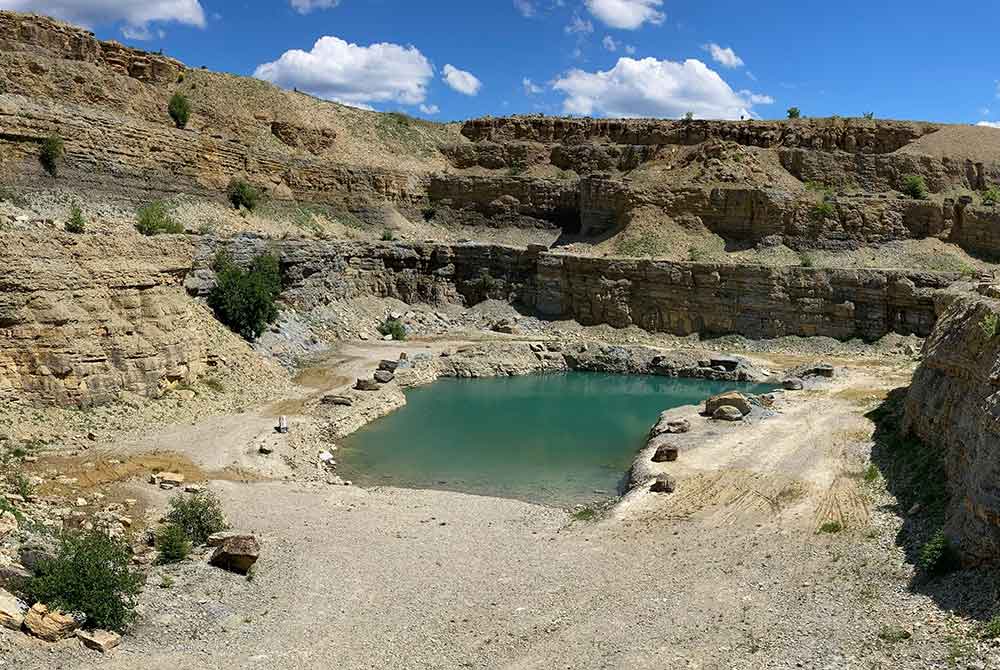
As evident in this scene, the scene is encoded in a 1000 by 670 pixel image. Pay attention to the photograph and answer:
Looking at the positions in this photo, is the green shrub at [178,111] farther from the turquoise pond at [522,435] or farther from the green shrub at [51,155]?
the turquoise pond at [522,435]

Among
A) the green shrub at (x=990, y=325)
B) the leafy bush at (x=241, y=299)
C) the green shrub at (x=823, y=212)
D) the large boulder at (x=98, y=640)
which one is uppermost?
the green shrub at (x=823, y=212)

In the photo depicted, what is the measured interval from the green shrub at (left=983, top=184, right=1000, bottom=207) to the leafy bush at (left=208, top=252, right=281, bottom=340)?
1555 inches

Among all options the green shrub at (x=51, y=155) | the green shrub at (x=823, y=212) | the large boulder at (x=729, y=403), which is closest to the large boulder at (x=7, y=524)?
the large boulder at (x=729, y=403)

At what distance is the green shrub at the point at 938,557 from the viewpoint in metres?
14.8

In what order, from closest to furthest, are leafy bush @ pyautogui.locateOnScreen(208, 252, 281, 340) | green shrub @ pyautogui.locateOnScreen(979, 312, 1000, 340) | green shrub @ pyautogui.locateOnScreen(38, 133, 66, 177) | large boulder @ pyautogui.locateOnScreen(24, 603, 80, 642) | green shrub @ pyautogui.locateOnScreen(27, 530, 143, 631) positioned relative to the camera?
large boulder @ pyautogui.locateOnScreen(24, 603, 80, 642) < green shrub @ pyautogui.locateOnScreen(27, 530, 143, 631) < green shrub @ pyautogui.locateOnScreen(979, 312, 1000, 340) < leafy bush @ pyautogui.locateOnScreen(208, 252, 281, 340) < green shrub @ pyautogui.locateOnScreen(38, 133, 66, 177)

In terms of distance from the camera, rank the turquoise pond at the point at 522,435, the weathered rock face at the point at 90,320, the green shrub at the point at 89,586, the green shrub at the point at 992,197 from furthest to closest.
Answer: the green shrub at the point at 992,197
the turquoise pond at the point at 522,435
the weathered rock face at the point at 90,320
the green shrub at the point at 89,586

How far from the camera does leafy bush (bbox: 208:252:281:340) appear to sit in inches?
1318

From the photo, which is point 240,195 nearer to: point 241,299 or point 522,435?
point 241,299

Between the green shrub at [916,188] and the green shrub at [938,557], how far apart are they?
41.5m

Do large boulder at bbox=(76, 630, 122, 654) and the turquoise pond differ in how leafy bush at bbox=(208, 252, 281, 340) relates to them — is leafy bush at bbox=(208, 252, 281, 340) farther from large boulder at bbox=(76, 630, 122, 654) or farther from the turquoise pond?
large boulder at bbox=(76, 630, 122, 654)

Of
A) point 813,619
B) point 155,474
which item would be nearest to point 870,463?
point 813,619

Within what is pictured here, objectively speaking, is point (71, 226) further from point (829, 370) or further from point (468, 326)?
point (829, 370)

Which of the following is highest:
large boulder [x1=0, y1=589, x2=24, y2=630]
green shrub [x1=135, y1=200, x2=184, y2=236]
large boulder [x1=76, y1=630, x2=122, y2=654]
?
green shrub [x1=135, y1=200, x2=184, y2=236]

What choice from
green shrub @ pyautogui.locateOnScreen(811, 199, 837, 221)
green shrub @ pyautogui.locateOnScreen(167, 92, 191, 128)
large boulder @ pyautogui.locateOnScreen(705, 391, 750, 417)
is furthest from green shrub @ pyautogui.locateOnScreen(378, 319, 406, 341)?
green shrub @ pyautogui.locateOnScreen(811, 199, 837, 221)
